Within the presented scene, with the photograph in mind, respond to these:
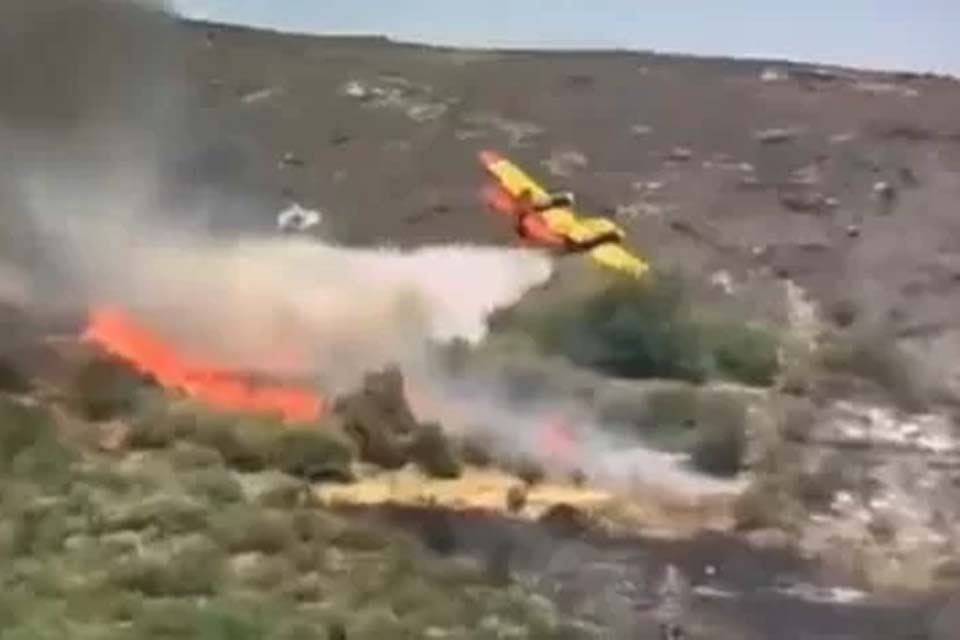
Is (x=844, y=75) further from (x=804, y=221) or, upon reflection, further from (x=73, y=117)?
(x=73, y=117)

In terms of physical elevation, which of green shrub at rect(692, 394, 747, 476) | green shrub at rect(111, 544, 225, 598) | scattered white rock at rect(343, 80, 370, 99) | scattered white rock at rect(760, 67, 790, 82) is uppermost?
scattered white rock at rect(760, 67, 790, 82)

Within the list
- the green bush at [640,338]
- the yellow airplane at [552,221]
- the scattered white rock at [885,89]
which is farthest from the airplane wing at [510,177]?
the scattered white rock at [885,89]

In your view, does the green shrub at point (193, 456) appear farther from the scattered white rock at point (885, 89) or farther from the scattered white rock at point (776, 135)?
the scattered white rock at point (885, 89)

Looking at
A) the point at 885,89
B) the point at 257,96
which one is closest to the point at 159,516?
the point at 257,96

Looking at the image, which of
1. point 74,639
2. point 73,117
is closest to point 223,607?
point 74,639

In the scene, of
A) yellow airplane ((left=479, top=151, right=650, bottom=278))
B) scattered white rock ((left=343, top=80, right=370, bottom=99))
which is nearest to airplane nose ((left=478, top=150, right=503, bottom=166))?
yellow airplane ((left=479, top=151, right=650, bottom=278))

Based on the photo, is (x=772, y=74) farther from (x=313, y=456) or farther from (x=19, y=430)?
(x=19, y=430)

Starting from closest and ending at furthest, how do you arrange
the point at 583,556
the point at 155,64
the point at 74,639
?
the point at 74,639
the point at 583,556
the point at 155,64

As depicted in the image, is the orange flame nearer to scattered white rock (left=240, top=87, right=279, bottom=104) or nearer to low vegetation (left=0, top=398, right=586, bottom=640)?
low vegetation (left=0, top=398, right=586, bottom=640)
